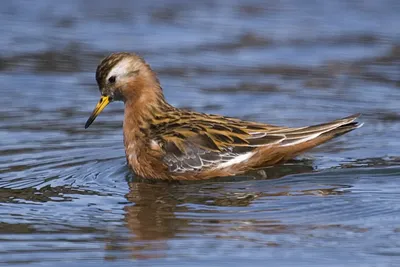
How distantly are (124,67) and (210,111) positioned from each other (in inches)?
90.3

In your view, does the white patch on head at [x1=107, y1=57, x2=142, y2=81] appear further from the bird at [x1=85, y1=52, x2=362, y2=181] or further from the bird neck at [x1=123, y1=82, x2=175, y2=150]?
the bird at [x1=85, y1=52, x2=362, y2=181]

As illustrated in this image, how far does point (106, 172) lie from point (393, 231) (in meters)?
3.53

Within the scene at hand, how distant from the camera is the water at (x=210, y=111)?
9016 millimetres

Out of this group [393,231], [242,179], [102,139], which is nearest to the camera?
[393,231]

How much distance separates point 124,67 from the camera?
12.2 metres

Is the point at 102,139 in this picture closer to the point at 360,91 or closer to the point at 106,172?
the point at 106,172

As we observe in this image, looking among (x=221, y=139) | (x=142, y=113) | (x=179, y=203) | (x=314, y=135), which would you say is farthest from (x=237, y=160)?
(x=142, y=113)

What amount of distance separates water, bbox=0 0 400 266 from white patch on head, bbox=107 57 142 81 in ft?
2.96

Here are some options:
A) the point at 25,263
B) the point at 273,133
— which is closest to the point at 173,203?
the point at 273,133

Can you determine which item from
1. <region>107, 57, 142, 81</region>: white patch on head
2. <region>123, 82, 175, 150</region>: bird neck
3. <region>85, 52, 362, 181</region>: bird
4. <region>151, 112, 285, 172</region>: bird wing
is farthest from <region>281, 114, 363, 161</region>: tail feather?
<region>107, 57, 142, 81</region>: white patch on head

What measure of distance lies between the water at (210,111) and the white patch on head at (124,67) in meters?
0.90

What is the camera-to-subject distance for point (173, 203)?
10.5 meters

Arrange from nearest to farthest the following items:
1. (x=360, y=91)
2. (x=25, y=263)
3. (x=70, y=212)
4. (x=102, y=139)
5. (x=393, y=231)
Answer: (x=25, y=263) → (x=393, y=231) → (x=70, y=212) → (x=102, y=139) → (x=360, y=91)

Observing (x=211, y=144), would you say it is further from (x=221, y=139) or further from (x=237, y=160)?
(x=237, y=160)
